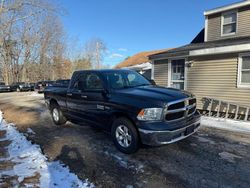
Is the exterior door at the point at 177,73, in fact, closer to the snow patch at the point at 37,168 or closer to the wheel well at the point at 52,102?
the wheel well at the point at 52,102

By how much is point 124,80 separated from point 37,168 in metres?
2.82

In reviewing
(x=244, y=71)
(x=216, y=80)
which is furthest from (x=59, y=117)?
(x=244, y=71)

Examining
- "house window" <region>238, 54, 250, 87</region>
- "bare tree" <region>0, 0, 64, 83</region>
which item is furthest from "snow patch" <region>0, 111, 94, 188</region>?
"bare tree" <region>0, 0, 64, 83</region>

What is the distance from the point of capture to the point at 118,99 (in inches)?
180

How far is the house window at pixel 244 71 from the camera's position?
880cm

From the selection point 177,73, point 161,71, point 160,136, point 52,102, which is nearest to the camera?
point 160,136

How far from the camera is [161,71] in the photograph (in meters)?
12.2

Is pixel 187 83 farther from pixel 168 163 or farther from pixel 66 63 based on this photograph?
pixel 66 63

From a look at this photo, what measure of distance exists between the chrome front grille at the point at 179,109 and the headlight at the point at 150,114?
0.52ft

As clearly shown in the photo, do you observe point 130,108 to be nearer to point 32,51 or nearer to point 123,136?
point 123,136

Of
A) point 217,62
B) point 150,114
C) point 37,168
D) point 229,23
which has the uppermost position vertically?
point 229,23

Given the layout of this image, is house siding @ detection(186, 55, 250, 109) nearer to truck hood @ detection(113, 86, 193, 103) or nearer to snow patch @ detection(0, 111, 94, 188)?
truck hood @ detection(113, 86, 193, 103)

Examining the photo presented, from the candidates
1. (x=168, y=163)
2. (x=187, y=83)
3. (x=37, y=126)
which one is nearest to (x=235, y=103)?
(x=187, y=83)

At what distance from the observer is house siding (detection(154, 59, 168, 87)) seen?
11961mm
